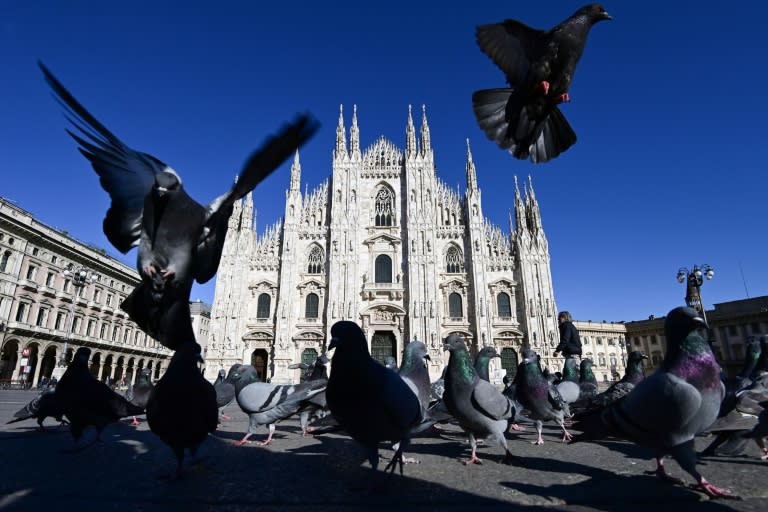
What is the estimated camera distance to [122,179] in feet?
9.75

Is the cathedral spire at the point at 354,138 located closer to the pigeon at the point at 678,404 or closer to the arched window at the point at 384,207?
the arched window at the point at 384,207

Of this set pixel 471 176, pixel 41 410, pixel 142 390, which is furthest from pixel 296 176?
pixel 41 410

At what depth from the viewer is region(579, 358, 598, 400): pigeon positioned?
24.6ft

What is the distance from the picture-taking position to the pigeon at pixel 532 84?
297 centimetres

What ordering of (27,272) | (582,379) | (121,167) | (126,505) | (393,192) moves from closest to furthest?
(126,505) < (121,167) < (582,379) < (27,272) < (393,192)

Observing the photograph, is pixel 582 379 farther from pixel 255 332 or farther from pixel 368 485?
pixel 255 332

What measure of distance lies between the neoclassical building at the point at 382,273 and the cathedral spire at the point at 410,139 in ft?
0.54

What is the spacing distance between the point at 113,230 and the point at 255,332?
2493 cm

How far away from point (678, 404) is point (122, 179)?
4.66 metres

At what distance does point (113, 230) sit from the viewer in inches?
118

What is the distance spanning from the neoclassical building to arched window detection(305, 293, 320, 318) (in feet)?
0.24

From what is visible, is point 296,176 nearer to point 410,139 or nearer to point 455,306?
point 410,139

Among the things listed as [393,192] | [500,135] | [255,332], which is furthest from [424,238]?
[500,135]

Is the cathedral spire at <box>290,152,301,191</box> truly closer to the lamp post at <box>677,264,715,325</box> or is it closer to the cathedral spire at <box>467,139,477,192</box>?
the cathedral spire at <box>467,139,477,192</box>
